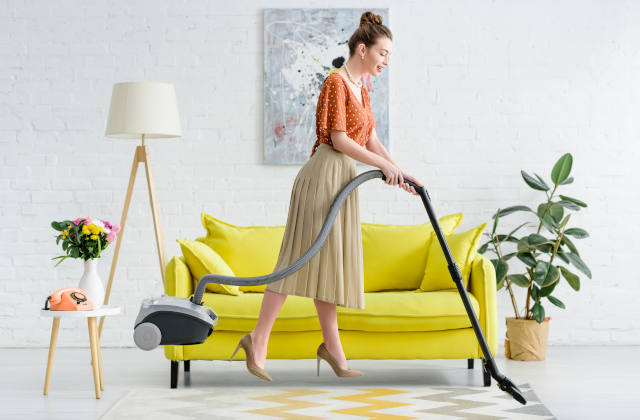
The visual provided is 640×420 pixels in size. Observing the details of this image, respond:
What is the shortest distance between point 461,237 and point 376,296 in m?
0.60

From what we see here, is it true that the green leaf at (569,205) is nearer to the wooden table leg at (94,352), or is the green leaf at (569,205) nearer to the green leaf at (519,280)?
the green leaf at (519,280)

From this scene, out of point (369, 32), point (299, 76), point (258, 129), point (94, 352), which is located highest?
point (299, 76)

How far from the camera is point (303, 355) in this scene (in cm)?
343

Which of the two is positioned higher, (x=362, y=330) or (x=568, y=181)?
(x=568, y=181)

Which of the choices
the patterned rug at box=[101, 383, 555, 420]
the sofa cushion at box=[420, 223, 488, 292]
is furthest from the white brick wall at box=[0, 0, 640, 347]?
the patterned rug at box=[101, 383, 555, 420]

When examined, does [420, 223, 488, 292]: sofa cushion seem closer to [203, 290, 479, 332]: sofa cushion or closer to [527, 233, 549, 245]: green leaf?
[203, 290, 479, 332]: sofa cushion

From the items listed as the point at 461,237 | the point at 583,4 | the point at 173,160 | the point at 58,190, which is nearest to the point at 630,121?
the point at 583,4

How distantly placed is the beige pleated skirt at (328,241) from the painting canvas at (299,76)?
202 centimetres

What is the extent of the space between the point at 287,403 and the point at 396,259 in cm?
117

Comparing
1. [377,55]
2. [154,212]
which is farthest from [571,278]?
[154,212]

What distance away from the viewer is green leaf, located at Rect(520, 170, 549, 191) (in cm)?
445

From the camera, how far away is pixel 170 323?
1890 millimetres

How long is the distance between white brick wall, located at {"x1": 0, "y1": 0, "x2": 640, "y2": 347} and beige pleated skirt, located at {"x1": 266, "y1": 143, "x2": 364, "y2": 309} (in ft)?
6.62

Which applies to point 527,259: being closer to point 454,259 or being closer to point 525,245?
point 525,245
